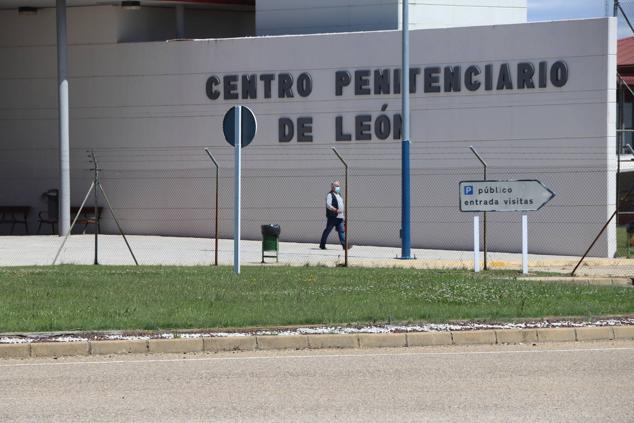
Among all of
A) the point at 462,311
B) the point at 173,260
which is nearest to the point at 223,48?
the point at 173,260

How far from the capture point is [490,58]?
3059cm

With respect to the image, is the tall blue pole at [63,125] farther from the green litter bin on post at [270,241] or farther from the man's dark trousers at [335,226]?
the green litter bin on post at [270,241]

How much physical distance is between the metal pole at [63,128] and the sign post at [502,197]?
13719 mm

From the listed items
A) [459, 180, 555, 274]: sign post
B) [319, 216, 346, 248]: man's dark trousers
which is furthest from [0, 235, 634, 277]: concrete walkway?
[459, 180, 555, 274]: sign post

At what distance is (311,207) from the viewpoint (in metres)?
32.5

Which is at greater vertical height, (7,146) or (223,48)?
(223,48)

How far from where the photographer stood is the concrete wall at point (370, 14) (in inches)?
1308

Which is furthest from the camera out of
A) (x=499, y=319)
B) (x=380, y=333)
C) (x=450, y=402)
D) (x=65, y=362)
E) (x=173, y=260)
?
(x=173, y=260)

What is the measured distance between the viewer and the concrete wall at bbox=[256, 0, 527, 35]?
3322 cm

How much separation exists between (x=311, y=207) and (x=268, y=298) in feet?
51.8

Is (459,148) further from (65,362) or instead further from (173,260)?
(65,362)

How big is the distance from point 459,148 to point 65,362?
19744 millimetres

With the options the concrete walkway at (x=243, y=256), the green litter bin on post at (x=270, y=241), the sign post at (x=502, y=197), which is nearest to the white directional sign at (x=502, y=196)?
the sign post at (x=502, y=197)

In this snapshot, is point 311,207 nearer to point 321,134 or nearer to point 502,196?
point 321,134
